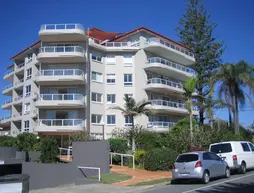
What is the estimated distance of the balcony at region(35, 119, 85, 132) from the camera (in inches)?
1497

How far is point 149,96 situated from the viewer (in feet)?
150

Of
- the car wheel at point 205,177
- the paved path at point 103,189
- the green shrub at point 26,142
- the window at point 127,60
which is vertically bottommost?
the paved path at point 103,189

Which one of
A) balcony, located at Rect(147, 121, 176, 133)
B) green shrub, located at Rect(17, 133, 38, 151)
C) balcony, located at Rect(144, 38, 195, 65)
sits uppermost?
balcony, located at Rect(144, 38, 195, 65)

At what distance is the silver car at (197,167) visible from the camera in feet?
51.9

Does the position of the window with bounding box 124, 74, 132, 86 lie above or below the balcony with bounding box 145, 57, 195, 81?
below

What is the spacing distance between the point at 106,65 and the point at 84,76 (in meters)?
4.79

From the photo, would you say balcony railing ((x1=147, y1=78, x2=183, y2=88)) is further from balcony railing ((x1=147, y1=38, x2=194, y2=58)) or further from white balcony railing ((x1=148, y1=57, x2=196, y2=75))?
balcony railing ((x1=147, y1=38, x2=194, y2=58))

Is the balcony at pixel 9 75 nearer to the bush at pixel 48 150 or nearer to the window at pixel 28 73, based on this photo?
the window at pixel 28 73

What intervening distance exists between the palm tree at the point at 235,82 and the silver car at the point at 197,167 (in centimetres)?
2237

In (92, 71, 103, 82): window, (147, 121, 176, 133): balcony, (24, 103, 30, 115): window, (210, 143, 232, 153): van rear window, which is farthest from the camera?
(24, 103, 30, 115): window

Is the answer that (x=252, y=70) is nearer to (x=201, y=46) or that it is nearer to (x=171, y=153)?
(x=201, y=46)

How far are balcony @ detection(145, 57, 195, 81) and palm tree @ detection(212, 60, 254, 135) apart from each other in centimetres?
877

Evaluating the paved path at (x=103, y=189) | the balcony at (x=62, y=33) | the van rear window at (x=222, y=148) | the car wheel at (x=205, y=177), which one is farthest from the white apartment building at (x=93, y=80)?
the car wheel at (x=205, y=177)

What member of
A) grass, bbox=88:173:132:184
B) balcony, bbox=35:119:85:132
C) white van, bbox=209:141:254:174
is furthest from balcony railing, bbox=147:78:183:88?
grass, bbox=88:173:132:184
